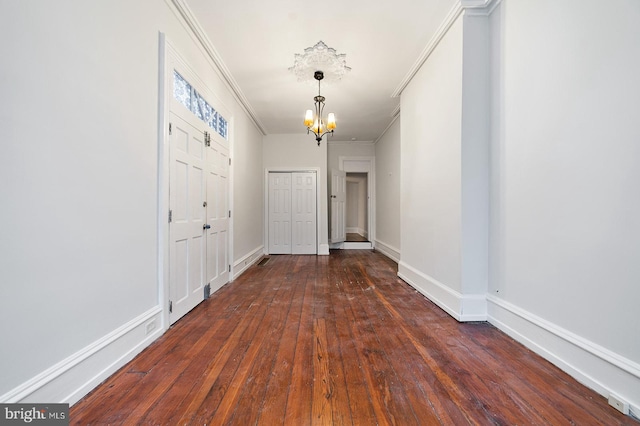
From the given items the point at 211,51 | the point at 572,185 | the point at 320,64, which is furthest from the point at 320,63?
the point at 572,185

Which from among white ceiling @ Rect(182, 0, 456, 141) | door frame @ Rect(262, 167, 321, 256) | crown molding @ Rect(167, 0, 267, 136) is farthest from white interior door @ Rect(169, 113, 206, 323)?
door frame @ Rect(262, 167, 321, 256)

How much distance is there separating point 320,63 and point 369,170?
14.3 ft

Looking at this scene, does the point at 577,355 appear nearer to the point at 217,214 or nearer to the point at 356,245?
the point at 217,214

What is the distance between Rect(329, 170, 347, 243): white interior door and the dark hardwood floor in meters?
4.23

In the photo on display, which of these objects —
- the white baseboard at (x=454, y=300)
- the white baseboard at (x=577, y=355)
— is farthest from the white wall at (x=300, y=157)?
the white baseboard at (x=577, y=355)

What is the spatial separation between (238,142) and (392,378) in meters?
3.93

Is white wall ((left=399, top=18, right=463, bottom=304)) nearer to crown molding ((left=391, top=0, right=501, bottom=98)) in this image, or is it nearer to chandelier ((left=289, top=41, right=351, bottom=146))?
crown molding ((left=391, top=0, right=501, bottom=98))

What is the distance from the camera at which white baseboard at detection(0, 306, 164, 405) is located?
1.19 metres

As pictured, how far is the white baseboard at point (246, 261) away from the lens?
4114 mm

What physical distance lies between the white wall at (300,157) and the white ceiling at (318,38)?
1.75m

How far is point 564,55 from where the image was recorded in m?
1.70

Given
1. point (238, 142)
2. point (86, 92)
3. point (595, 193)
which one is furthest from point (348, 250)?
point (86, 92)

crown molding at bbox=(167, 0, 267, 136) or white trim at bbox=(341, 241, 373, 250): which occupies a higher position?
crown molding at bbox=(167, 0, 267, 136)

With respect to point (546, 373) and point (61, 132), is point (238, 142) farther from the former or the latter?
point (546, 373)
